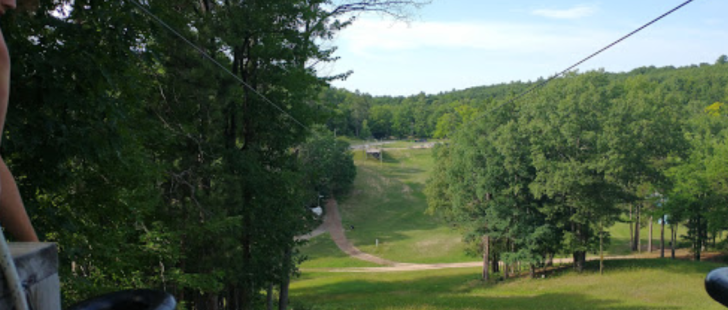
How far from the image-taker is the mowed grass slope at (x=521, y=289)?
74.1 ft

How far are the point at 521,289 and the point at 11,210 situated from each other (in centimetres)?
3049

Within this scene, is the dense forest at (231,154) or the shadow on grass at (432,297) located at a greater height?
the dense forest at (231,154)

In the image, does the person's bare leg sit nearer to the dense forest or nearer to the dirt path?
the dense forest

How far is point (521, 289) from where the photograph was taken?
29797mm

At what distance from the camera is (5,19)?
4910 mm

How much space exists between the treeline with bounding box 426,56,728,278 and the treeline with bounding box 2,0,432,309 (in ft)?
62.5

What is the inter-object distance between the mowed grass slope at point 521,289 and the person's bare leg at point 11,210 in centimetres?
1960

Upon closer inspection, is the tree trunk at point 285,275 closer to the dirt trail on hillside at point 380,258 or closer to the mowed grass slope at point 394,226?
the dirt trail on hillside at point 380,258

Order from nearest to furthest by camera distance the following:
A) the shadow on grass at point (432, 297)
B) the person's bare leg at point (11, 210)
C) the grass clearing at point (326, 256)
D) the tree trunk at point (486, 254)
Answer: the person's bare leg at point (11, 210), the shadow on grass at point (432, 297), the tree trunk at point (486, 254), the grass clearing at point (326, 256)

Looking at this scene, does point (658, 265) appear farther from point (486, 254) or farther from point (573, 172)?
point (486, 254)

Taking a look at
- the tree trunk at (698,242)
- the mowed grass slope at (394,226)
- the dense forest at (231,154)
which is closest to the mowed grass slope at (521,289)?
the dense forest at (231,154)

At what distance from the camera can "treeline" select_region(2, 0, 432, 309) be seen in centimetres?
502

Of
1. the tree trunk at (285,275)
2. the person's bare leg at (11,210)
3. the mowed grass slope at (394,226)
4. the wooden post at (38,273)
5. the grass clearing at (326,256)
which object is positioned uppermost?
the person's bare leg at (11,210)

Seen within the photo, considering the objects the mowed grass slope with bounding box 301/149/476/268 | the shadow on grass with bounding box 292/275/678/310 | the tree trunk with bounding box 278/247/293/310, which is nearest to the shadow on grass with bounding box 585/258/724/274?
the shadow on grass with bounding box 292/275/678/310
